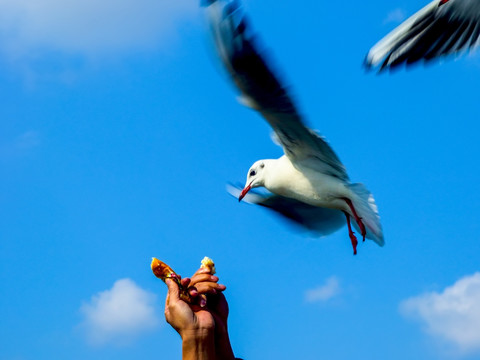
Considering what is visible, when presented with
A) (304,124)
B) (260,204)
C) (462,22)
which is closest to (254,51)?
(304,124)

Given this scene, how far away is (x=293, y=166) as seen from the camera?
6535mm

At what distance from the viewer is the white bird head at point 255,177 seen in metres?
6.78

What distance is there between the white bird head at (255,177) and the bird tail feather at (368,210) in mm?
800

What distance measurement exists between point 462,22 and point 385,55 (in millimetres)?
685

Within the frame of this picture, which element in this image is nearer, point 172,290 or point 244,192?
point 172,290

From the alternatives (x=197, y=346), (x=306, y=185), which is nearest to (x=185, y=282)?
(x=197, y=346)

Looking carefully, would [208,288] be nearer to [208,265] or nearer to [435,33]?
[208,265]

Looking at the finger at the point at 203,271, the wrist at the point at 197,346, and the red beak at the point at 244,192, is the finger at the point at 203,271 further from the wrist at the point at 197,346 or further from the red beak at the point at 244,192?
the red beak at the point at 244,192

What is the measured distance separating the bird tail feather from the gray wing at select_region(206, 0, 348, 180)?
0.20m

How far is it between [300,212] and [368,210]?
756 millimetres

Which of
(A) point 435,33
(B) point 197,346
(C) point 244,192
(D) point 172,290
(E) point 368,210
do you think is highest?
(C) point 244,192

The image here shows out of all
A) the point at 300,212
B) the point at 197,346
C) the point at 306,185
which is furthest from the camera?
the point at 300,212

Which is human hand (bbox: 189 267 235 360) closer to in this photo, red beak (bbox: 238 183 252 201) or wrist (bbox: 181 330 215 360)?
wrist (bbox: 181 330 215 360)

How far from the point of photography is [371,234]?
21.5ft
